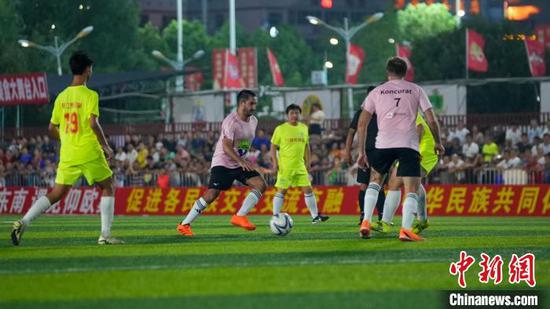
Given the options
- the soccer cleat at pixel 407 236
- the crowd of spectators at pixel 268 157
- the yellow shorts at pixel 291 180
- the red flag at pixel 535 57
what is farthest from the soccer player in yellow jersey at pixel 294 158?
the red flag at pixel 535 57

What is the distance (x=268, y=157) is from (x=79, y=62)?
2215 cm

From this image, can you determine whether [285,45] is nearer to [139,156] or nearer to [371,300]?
[139,156]

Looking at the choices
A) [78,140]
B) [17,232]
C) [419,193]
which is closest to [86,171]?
[78,140]

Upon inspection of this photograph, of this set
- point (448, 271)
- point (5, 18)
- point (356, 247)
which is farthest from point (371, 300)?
point (5, 18)

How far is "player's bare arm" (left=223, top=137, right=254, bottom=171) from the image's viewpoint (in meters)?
19.6

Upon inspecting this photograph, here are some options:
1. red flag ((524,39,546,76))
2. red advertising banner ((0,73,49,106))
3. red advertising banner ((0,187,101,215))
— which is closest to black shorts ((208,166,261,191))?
red advertising banner ((0,187,101,215))

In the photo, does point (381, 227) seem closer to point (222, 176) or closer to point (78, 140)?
point (222, 176)

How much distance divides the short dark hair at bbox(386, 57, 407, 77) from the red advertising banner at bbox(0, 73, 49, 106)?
29.8 meters

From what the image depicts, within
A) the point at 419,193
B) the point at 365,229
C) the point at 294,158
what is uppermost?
the point at 294,158

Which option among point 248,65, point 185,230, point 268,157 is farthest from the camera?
point 248,65

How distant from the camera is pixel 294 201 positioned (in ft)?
126

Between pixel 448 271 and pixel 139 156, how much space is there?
1215 inches

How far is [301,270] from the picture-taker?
12.9m

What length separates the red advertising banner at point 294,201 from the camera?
34.8 m
